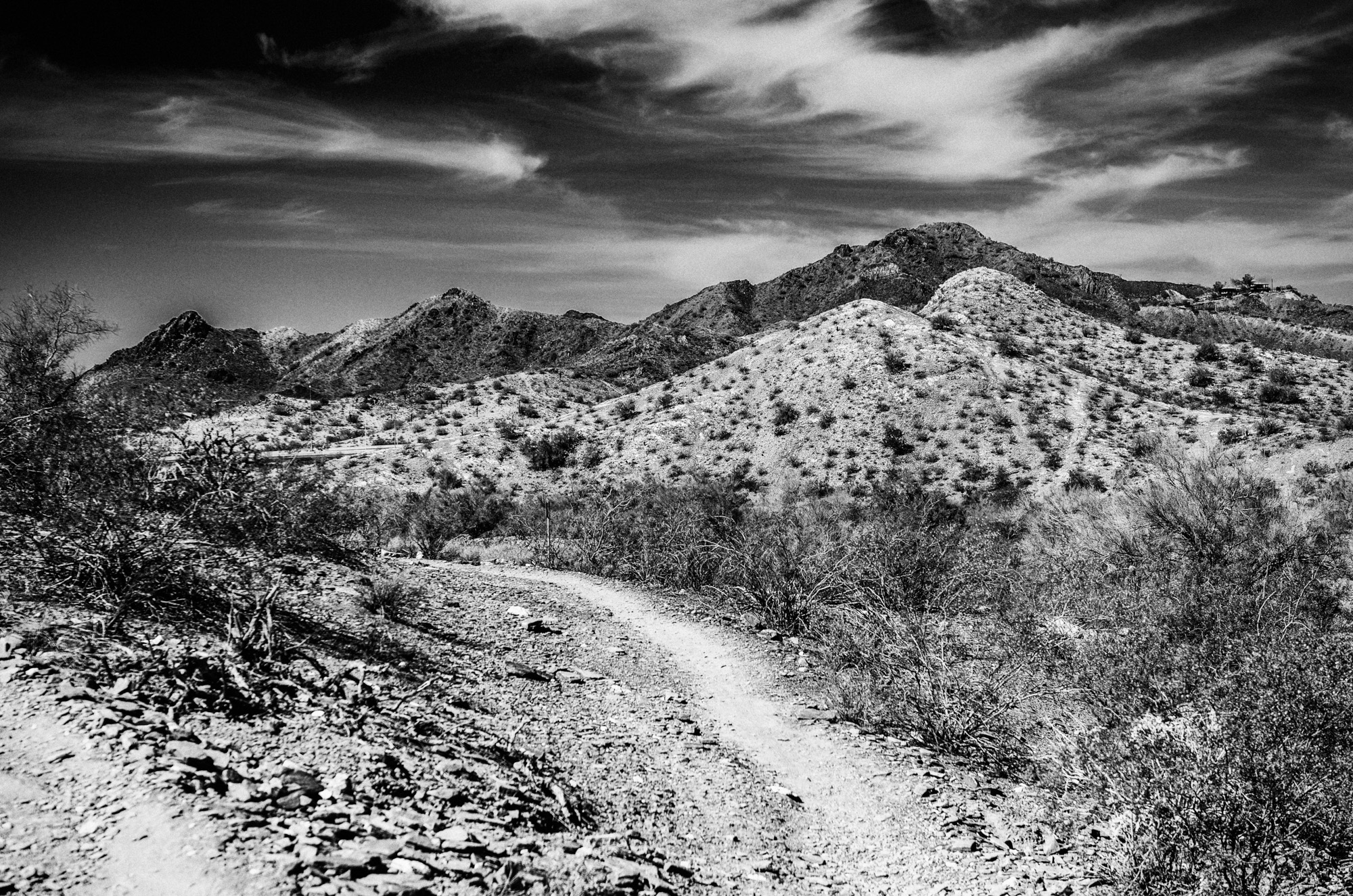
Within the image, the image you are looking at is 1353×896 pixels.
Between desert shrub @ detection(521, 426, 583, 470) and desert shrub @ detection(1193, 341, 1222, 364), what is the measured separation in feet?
91.4

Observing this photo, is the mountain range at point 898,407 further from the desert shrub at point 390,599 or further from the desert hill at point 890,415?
the desert shrub at point 390,599

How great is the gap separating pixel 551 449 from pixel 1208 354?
29327 mm

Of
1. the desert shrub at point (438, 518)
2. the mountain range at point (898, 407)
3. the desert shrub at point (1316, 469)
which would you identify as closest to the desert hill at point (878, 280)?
the mountain range at point (898, 407)

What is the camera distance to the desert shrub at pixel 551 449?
2930cm

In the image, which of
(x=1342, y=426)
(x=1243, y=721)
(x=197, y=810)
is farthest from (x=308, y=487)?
(x=1342, y=426)

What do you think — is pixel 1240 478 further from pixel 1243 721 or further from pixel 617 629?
pixel 617 629

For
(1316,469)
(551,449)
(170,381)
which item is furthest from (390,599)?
(551,449)

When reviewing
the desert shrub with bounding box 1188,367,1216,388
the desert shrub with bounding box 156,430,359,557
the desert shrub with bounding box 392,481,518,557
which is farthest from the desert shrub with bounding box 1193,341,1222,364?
the desert shrub with bounding box 156,430,359,557

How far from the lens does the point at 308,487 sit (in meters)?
8.30

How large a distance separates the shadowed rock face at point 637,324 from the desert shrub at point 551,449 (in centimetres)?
2100

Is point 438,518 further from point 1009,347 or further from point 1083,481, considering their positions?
point 1009,347

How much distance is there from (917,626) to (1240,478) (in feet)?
41.9

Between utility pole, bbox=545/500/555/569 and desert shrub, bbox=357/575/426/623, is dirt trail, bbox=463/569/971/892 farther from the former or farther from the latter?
utility pole, bbox=545/500/555/569

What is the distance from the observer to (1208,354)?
2995 cm
